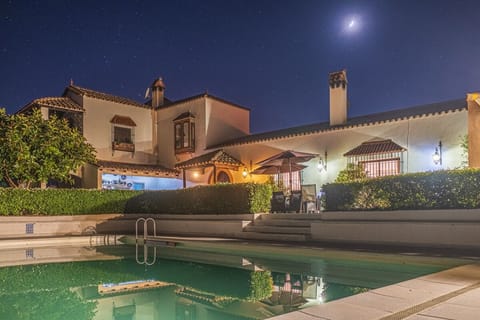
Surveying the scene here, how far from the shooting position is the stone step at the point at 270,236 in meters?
11.6

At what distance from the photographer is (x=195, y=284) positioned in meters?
7.28

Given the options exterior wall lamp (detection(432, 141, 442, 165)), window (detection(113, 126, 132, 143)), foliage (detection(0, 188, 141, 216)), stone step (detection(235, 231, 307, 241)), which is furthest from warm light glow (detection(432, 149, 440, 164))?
window (detection(113, 126, 132, 143))

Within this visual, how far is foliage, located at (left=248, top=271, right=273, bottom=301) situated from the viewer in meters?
6.15

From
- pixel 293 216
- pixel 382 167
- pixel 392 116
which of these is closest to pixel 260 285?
pixel 293 216

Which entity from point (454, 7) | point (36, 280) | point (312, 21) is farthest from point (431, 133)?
point (312, 21)

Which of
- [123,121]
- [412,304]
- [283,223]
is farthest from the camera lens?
[123,121]

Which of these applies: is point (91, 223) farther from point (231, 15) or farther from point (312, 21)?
point (312, 21)

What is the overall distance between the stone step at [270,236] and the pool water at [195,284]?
1.80 meters

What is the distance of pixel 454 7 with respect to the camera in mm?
25859

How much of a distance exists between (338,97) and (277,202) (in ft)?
21.3

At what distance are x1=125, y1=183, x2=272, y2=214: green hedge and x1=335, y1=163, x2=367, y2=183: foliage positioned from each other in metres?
3.76

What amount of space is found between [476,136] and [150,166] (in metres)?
18.3

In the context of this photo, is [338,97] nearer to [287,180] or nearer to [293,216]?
[287,180]

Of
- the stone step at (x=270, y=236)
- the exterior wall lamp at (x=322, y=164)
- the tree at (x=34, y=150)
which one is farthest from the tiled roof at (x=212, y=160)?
the stone step at (x=270, y=236)
